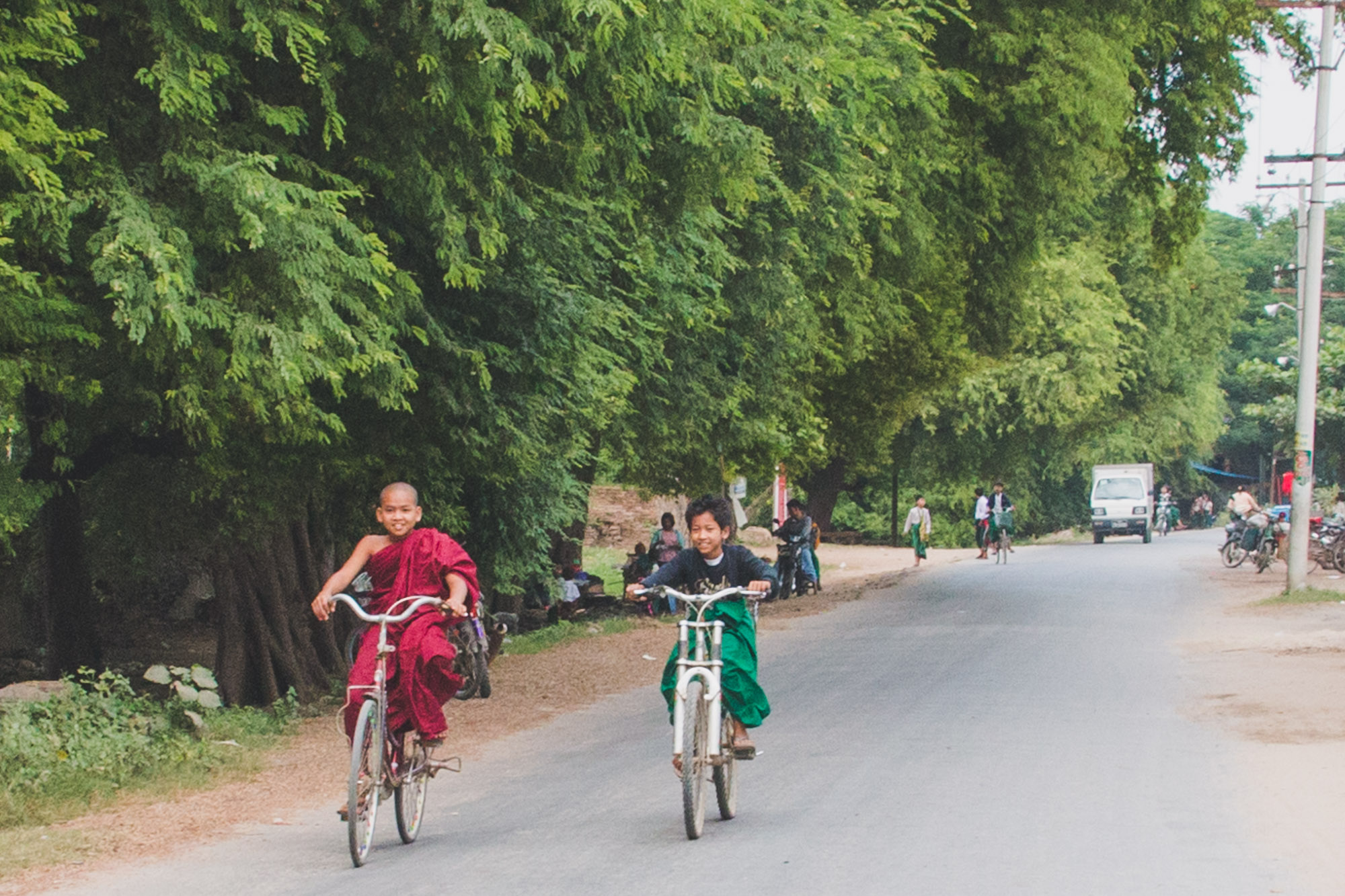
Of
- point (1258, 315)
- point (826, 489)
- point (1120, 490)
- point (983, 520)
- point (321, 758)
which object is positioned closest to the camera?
point (321, 758)

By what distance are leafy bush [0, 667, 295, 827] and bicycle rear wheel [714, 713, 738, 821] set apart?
3.75 m

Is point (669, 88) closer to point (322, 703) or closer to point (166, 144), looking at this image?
point (166, 144)

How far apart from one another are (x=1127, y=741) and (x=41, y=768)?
276 inches

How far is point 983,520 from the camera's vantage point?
40.8 m

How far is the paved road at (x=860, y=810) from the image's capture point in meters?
6.93

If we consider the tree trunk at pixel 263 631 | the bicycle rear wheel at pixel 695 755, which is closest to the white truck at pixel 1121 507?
the tree trunk at pixel 263 631

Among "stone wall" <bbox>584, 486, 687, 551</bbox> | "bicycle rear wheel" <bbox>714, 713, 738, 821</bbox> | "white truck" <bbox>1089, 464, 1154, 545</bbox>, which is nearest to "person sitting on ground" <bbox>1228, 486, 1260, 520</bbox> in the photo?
"stone wall" <bbox>584, 486, 687, 551</bbox>

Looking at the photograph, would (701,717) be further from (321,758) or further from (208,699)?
(208,699)

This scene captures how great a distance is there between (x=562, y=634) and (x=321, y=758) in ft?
32.5

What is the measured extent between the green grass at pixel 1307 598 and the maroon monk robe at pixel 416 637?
18.6 metres

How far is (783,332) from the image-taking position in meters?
20.9

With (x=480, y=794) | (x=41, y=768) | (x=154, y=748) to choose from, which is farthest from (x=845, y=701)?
(x=41, y=768)

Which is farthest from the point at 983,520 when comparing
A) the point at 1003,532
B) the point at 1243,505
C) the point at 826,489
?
the point at 1243,505

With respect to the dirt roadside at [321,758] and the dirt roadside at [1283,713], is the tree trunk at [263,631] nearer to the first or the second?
the dirt roadside at [321,758]
